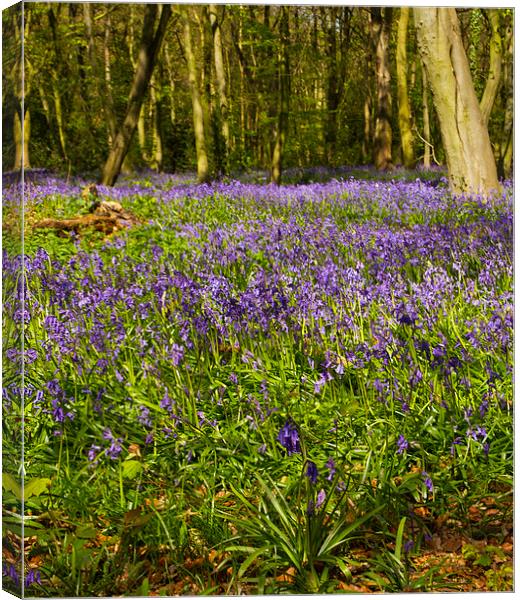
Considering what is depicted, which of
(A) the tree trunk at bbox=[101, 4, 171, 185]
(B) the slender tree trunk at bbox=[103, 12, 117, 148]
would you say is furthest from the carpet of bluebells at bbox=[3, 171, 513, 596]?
(B) the slender tree trunk at bbox=[103, 12, 117, 148]

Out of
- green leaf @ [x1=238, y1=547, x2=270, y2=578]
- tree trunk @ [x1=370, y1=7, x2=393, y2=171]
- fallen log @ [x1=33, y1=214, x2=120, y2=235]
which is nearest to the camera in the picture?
green leaf @ [x1=238, y1=547, x2=270, y2=578]

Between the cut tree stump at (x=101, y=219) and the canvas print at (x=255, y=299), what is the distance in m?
0.01

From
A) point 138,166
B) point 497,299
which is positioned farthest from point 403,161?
point 138,166

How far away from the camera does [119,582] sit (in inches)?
114

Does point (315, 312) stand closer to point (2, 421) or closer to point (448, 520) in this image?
point (448, 520)

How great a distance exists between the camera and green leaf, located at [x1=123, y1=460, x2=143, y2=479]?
9.55 feet

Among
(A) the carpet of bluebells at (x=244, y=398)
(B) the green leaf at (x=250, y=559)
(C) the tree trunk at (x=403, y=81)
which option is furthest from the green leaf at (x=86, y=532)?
(C) the tree trunk at (x=403, y=81)

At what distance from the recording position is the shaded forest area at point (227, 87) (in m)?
3.16

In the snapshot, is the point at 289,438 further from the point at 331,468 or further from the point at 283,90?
the point at 283,90

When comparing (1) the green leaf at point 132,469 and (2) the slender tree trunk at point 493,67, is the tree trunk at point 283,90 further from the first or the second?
(1) the green leaf at point 132,469

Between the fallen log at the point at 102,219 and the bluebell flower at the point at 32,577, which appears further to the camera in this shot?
the fallen log at the point at 102,219

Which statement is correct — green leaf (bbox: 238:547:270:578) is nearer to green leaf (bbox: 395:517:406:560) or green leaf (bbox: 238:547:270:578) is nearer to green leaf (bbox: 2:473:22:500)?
green leaf (bbox: 395:517:406:560)

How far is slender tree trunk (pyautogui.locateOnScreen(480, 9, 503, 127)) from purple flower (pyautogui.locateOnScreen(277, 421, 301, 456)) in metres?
1.71

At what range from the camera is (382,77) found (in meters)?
3.27
